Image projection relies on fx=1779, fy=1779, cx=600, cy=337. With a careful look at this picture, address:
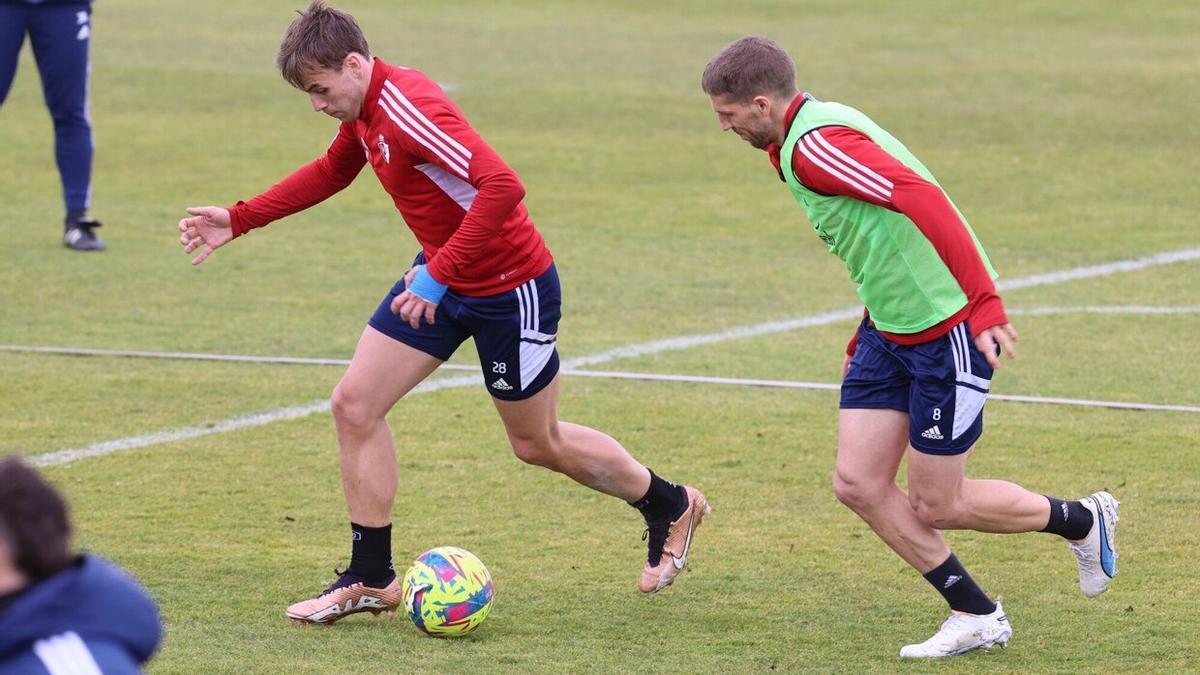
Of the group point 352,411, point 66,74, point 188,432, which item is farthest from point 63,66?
point 352,411

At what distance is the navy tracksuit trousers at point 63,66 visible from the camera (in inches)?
474

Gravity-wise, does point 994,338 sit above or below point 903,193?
below

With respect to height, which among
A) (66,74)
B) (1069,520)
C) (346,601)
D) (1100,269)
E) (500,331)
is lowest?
(1100,269)

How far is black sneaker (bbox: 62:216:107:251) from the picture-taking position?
41.3 ft

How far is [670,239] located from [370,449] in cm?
750

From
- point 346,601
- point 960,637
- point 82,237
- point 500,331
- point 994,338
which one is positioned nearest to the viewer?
point 994,338

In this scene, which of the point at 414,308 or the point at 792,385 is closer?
the point at 414,308

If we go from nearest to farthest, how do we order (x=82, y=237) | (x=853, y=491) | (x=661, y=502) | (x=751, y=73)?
(x=751, y=73), (x=853, y=491), (x=661, y=502), (x=82, y=237)

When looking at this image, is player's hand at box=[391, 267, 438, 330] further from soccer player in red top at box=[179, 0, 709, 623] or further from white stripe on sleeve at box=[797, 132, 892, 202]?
white stripe on sleeve at box=[797, 132, 892, 202]

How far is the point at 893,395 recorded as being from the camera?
18.1 ft

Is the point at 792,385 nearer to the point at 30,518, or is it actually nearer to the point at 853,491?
the point at 853,491

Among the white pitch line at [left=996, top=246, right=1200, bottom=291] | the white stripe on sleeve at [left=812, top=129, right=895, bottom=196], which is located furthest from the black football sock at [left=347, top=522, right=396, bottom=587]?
the white pitch line at [left=996, top=246, right=1200, bottom=291]

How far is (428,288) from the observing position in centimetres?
566

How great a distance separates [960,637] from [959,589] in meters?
0.15
